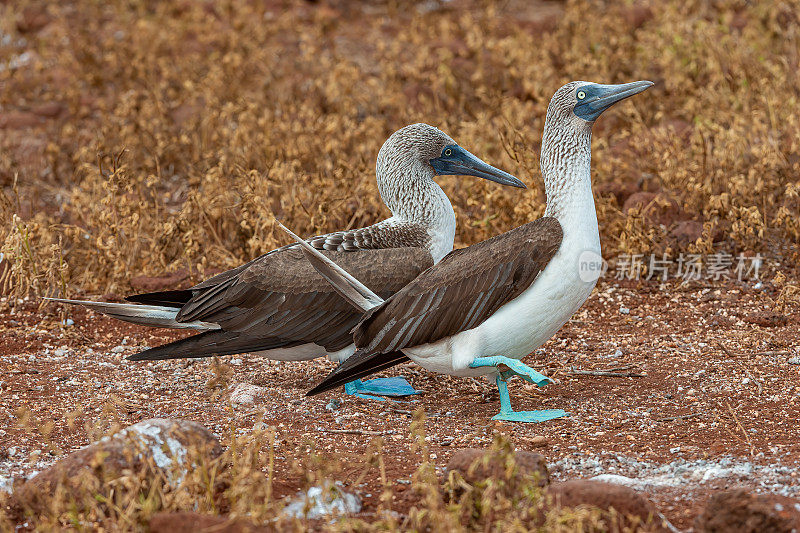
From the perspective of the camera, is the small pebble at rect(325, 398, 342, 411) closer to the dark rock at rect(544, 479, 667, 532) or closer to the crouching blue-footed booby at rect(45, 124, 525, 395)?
the crouching blue-footed booby at rect(45, 124, 525, 395)

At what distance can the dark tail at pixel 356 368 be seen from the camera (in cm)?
454

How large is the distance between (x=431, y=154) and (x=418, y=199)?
0.93 feet

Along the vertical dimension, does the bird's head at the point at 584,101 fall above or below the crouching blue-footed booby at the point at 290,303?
above

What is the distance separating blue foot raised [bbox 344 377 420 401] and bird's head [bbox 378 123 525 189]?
1.10 meters

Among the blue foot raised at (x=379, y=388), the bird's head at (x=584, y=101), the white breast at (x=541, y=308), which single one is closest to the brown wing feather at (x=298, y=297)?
the blue foot raised at (x=379, y=388)

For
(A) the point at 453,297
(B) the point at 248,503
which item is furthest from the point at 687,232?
(B) the point at 248,503

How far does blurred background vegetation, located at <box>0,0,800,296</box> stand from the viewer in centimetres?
640

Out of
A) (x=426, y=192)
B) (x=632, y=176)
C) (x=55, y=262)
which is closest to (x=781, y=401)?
(x=426, y=192)

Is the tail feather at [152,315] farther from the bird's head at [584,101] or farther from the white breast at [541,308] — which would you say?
the bird's head at [584,101]

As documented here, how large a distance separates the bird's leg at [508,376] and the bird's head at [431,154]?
1335 mm

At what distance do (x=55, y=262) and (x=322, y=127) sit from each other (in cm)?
238

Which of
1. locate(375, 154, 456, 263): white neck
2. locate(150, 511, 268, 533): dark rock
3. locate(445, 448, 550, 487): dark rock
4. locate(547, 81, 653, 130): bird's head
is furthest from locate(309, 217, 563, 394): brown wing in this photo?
locate(150, 511, 268, 533): dark rock

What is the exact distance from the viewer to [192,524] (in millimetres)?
2893

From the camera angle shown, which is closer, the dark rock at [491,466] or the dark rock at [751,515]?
the dark rock at [751,515]
